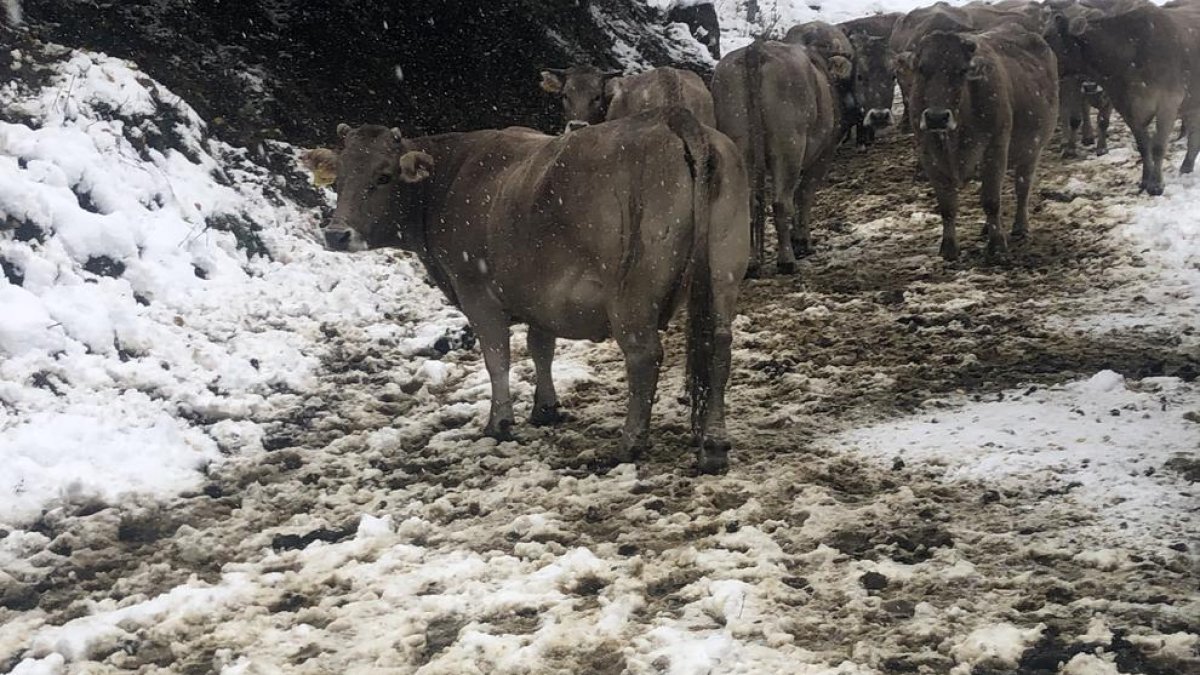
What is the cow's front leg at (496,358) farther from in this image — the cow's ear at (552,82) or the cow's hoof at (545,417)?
the cow's ear at (552,82)

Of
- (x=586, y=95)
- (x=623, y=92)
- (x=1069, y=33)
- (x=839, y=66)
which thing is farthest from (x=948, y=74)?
(x=1069, y=33)

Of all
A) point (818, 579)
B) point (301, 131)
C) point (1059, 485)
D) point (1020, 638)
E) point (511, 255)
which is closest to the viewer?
point (1020, 638)

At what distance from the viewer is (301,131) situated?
11.0 metres

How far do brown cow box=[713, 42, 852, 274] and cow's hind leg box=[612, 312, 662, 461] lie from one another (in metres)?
3.88

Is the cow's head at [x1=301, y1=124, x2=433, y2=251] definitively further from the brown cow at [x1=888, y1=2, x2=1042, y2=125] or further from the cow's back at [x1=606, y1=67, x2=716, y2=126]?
the brown cow at [x1=888, y1=2, x2=1042, y2=125]

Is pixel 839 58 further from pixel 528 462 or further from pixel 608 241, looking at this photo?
pixel 528 462

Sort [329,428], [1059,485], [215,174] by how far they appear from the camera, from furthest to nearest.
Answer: [215,174] < [329,428] < [1059,485]

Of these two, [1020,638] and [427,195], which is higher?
[427,195]

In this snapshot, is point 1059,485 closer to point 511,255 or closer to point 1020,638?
point 1020,638

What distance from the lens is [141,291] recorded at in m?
7.49

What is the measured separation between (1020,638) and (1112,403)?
2.52 meters

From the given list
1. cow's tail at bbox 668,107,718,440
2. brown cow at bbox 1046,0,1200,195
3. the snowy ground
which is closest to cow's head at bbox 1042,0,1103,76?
brown cow at bbox 1046,0,1200,195

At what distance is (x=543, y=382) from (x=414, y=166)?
63.2 inches

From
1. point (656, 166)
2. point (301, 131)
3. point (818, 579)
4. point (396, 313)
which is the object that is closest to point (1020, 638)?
point (818, 579)
